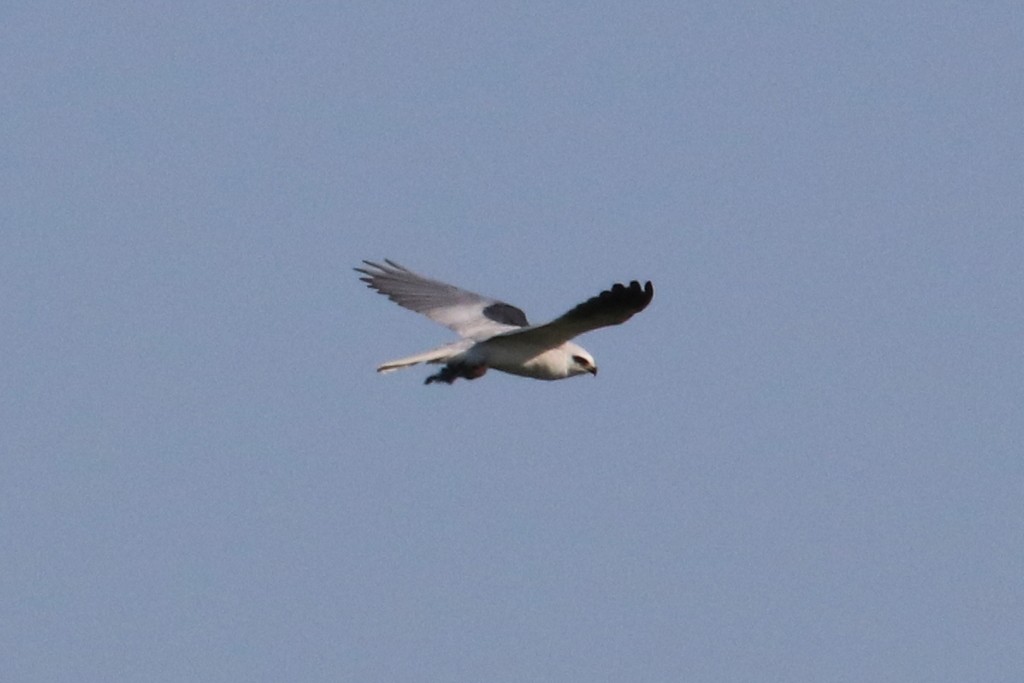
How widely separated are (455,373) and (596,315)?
1.67 meters

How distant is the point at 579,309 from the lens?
1794 cm

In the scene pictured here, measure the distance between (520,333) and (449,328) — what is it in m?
2.95

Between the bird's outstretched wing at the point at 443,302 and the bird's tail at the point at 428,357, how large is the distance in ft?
5.41

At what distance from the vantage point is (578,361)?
20016mm

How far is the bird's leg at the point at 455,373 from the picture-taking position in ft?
62.7

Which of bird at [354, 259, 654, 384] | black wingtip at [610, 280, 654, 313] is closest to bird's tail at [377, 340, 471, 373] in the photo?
bird at [354, 259, 654, 384]

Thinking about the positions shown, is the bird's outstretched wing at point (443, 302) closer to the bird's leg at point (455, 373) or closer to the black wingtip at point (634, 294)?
the bird's leg at point (455, 373)

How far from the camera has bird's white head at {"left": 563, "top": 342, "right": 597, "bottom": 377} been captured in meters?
20.0

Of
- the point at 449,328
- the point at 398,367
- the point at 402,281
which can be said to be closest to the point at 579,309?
the point at 398,367

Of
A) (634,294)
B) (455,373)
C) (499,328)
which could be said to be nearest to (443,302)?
(499,328)

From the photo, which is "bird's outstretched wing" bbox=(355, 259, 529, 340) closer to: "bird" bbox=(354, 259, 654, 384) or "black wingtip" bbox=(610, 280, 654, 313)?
"bird" bbox=(354, 259, 654, 384)

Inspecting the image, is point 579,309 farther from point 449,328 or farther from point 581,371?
point 449,328

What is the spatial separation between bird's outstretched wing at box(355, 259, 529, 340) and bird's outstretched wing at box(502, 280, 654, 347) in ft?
6.46

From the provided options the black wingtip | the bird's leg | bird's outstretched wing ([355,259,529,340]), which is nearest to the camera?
the black wingtip
